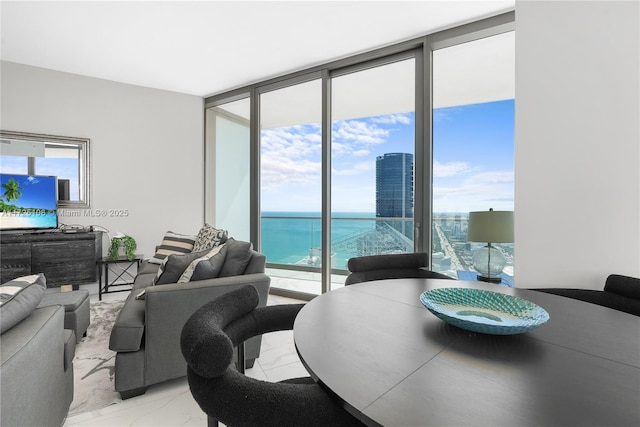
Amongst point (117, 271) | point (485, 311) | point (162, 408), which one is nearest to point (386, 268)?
point (485, 311)

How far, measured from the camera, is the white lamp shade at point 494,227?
2283 millimetres

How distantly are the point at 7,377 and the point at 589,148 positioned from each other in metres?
2.62

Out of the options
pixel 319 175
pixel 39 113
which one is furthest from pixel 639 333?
pixel 39 113

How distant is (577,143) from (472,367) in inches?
63.5

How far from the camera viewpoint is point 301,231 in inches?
171

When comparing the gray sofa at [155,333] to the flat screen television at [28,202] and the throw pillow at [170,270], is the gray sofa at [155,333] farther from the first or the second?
the flat screen television at [28,202]

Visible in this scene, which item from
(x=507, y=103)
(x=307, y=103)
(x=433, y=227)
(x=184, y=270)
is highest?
(x=307, y=103)

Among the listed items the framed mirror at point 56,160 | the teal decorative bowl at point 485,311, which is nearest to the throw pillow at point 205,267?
the teal decorative bowl at point 485,311

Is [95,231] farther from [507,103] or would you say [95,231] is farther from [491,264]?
[507,103]

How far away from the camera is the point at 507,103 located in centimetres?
290

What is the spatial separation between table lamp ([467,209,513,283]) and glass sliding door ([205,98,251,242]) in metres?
3.11

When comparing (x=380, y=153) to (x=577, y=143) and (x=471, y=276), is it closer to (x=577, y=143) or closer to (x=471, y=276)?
(x=471, y=276)

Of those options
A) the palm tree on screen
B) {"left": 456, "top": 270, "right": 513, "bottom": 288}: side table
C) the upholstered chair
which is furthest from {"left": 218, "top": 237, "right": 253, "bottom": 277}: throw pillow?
the palm tree on screen

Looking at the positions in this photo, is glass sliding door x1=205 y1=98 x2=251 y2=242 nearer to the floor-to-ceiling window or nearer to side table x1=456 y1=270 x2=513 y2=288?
the floor-to-ceiling window
